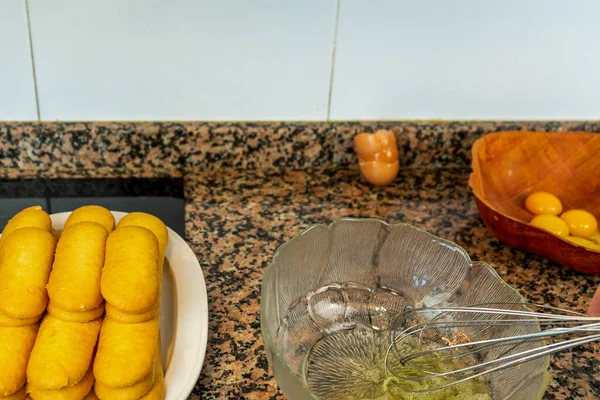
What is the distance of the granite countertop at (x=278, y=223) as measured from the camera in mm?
517

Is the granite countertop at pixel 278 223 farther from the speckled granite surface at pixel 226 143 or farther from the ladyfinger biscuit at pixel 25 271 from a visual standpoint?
the ladyfinger biscuit at pixel 25 271

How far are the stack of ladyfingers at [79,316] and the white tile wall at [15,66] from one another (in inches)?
13.9

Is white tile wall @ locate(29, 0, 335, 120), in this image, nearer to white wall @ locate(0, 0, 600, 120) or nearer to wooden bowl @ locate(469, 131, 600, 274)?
white wall @ locate(0, 0, 600, 120)

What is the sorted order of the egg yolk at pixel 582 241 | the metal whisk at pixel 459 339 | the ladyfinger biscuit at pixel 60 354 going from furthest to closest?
the egg yolk at pixel 582 241
the metal whisk at pixel 459 339
the ladyfinger biscuit at pixel 60 354

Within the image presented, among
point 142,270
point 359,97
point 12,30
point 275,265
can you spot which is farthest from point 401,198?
point 12,30

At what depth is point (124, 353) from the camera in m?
0.40

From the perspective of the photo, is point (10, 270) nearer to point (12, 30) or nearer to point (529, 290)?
point (12, 30)

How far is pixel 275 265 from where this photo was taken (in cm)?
52

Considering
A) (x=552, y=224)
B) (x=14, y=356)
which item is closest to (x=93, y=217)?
(x=14, y=356)

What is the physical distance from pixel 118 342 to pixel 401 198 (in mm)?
481

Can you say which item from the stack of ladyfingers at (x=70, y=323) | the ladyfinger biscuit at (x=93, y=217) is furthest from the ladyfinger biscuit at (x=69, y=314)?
the ladyfinger biscuit at (x=93, y=217)

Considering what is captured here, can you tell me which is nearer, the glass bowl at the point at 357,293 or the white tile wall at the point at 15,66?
the glass bowl at the point at 357,293

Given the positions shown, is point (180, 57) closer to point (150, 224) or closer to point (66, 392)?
point (150, 224)

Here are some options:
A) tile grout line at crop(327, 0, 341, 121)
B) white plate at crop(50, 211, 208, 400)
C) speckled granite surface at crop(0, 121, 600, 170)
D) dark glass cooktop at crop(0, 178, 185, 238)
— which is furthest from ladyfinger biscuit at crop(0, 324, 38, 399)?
tile grout line at crop(327, 0, 341, 121)
